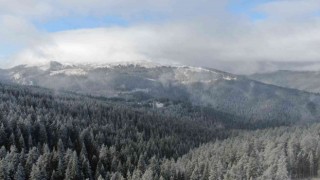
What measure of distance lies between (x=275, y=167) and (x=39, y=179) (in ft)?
298

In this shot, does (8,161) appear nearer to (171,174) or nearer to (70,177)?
(70,177)

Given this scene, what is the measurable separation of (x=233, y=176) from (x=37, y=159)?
72.7 metres

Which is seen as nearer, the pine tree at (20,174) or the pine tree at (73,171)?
the pine tree at (20,174)

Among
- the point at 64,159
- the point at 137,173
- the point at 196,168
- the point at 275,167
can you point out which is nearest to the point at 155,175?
the point at 137,173

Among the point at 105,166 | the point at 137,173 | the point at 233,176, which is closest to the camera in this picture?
the point at 137,173

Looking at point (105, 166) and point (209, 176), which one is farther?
point (105, 166)

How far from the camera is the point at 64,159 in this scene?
175625 millimetres

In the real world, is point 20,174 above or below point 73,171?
above

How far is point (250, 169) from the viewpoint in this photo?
184500 millimetres

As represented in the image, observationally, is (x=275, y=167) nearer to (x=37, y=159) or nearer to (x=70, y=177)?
(x=70, y=177)

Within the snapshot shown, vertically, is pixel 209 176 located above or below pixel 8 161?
below

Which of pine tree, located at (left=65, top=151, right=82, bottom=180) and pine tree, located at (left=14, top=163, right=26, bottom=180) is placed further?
pine tree, located at (left=65, top=151, right=82, bottom=180)

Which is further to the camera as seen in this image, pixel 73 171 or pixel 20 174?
pixel 73 171

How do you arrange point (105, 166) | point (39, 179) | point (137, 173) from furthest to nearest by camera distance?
point (105, 166) → point (137, 173) → point (39, 179)
